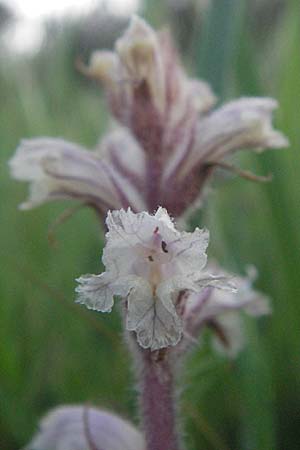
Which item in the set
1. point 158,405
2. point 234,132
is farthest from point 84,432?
point 234,132

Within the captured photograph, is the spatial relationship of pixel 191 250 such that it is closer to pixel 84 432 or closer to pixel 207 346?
pixel 84 432

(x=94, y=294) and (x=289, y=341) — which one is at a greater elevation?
(x=289, y=341)

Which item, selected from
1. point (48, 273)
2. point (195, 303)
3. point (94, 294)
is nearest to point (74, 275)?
point (48, 273)

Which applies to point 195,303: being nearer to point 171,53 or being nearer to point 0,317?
point 171,53

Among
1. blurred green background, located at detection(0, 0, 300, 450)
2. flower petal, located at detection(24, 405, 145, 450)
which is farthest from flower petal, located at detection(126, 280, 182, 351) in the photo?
blurred green background, located at detection(0, 0, 300, 450)

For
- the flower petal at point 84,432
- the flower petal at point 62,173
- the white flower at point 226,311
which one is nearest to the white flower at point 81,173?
the flower petal at point 62,173

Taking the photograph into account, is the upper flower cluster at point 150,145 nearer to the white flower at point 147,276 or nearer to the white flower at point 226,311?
the white flower at point 226,311
